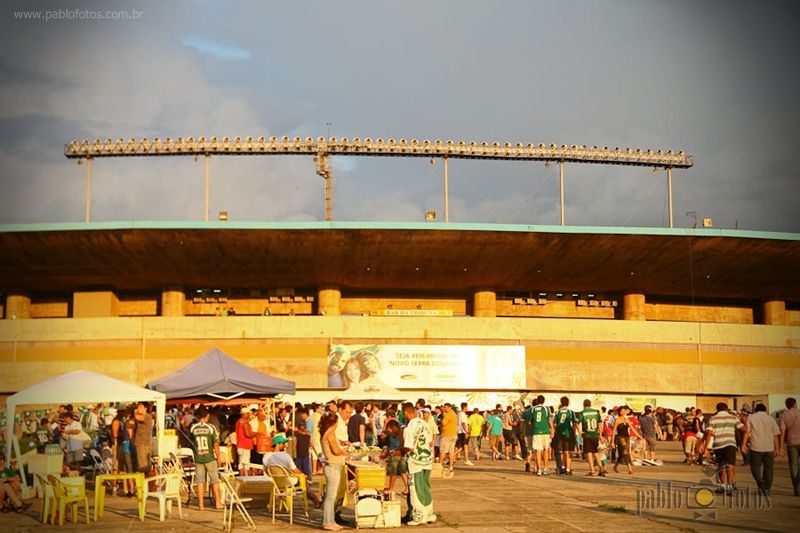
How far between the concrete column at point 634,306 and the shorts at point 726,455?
34.8 metres

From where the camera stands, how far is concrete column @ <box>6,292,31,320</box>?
48719mm

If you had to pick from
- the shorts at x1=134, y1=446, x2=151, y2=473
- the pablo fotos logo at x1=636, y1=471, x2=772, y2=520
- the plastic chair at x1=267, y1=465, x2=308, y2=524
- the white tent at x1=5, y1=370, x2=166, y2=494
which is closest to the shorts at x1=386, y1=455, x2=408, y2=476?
the plastic chair at x1=267, y1=465, x2=308, y2=524

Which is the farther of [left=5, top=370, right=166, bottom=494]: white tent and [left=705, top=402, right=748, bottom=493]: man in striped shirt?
[left=5, top=370, right=166, bottom=494]: white tent

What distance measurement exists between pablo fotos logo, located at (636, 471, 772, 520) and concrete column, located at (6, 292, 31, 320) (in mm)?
39490

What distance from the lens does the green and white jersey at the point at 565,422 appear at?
19953mm

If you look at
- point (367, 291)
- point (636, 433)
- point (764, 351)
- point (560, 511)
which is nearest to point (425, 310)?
point (367, 291)

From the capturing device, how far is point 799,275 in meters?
47.8

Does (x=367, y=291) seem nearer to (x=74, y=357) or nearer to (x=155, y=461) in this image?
(x=74, y=357)

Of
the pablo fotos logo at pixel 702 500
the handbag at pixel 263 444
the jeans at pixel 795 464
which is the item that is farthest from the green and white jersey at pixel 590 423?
the handbag at pixel 263 444

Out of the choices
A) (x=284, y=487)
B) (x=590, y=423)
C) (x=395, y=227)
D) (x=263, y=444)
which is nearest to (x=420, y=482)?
(x=284, y=487)

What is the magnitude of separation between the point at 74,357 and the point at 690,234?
94.5ft

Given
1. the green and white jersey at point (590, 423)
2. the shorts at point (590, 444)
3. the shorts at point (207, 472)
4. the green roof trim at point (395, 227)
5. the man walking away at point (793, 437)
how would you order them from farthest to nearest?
the green roof trim at point (395, 227)
the shorts at point (590, 444)
the green and white jersey at point (590, 423)
the man walking away at point (793, 437)
the shorts at point (207, 472)

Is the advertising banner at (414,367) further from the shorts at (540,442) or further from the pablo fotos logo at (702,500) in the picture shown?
the pablo fotos logo at (702,500)

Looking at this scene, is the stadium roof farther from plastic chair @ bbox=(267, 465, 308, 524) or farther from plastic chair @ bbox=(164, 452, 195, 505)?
plastic chair @ bbox=(267, 465, 308, 524)
